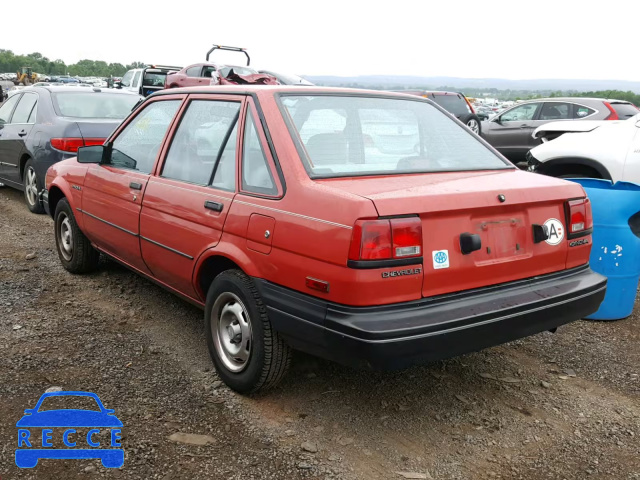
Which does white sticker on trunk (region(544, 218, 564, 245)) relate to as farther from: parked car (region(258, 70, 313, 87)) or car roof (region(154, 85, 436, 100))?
parked car (region(258, 70, 313, 87))

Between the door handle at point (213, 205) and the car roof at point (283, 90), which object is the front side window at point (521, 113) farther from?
the door handle at point (213, 205)

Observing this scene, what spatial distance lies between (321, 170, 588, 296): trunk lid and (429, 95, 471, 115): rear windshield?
13754mm

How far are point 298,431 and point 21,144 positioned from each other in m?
6.55

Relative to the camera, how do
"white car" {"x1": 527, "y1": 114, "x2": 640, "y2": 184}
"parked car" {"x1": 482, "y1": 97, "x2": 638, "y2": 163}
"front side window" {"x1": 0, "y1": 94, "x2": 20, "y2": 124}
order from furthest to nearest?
"parked car" {"x1": 482, "y1": 97, "x2": 638, "y2": 163}, "front side window" {"x1": 0, "y1": 94, "x2": 20, "y2": 124}, "white car" {"x1": 527, "y1": 114, "x2": 640, "y2": 184}

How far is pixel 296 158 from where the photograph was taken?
308 cm

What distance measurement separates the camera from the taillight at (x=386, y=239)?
2.66m

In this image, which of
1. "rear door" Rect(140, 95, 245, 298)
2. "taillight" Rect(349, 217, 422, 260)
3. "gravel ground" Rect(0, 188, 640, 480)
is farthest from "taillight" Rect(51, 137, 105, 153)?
"taillight" Rect(349, 217, 422, 260)

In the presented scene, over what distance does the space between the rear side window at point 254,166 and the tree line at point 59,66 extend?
133 m

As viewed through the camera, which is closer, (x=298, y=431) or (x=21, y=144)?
(x=298, y=431)

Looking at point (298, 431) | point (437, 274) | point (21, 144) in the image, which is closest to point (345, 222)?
point (437, 274)

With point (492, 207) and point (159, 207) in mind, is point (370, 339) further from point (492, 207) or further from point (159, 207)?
point (159, 207)

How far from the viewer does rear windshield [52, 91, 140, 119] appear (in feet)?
25.8

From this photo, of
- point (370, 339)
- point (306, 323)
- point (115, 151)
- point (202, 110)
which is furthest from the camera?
point (115, 151)

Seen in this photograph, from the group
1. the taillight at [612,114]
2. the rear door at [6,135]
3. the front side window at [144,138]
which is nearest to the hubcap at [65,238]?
the front side window at [144,138]
